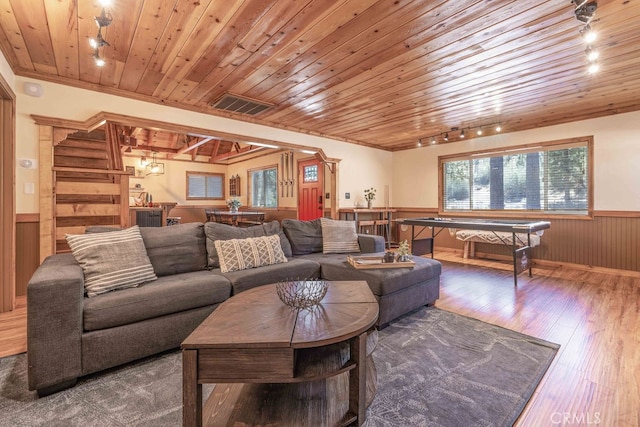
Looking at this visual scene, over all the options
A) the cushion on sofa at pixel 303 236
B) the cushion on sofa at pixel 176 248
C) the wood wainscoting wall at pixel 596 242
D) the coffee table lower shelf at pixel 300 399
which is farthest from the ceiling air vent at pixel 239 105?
the wood wainscoting wall at pixel 596 242

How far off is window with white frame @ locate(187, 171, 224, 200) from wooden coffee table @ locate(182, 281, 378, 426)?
28.4 feet

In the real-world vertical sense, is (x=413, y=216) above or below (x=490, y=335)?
above

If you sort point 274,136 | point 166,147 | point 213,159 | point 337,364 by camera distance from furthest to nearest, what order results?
point 213,159, point 166,147, point 274,136, point 337,364

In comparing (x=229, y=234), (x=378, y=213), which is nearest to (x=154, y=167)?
(x=378, y=213)

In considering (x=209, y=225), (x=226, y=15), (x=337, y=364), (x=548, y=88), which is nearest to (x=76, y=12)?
(x=226, y=15)

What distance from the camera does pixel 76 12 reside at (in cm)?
216

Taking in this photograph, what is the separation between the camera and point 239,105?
4.11 meters

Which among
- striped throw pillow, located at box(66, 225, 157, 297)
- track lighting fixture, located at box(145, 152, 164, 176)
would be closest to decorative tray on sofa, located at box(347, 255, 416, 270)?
striped throw pillow, located at box(66, 225, 157, 297)

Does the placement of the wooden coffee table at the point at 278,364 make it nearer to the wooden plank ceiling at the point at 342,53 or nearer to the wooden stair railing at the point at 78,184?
the wooden plank ceiling at the point at 342,53

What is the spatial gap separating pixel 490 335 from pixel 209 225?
2.74 metres

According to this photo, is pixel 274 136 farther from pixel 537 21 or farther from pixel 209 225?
pixel 537 21

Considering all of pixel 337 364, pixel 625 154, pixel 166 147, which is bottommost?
pixel 337 364

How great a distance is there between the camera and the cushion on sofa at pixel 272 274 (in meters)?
A: 2.48

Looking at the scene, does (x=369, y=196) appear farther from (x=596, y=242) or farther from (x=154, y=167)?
(x=154, y=167)
